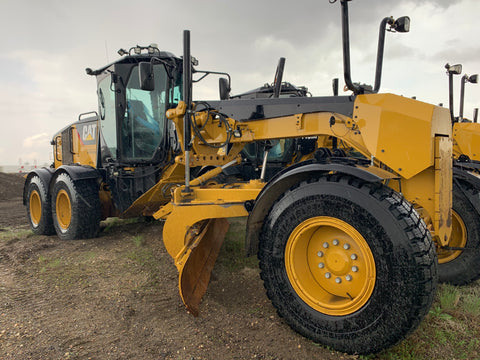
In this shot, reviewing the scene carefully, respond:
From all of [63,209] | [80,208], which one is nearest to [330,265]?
[80,208]

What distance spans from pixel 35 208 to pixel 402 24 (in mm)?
6683

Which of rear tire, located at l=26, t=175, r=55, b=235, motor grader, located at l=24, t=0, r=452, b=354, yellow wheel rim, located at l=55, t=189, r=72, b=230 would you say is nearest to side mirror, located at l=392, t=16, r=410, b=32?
motor grader, located at l=24, t=0, r=452, b=354

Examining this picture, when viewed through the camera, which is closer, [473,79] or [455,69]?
[455,69]

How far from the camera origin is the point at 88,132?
6227 mm

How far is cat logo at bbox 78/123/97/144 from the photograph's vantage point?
19.7 ft

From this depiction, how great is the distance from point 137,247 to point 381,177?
150 inches

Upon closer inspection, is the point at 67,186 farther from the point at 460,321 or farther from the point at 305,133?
the point at 460,321

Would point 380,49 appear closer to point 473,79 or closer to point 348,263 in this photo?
point 348,263

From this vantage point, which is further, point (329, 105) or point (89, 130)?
point (89, 130)

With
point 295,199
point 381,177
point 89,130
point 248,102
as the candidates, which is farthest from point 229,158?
point 89,130

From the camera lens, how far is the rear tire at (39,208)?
5.95 metres

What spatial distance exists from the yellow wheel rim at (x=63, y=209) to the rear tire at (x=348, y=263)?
14.7ft

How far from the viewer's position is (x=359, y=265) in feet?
7.56

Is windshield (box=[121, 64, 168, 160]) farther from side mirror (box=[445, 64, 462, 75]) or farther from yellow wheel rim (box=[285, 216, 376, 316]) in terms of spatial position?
side mirror (box=[445, 64, 462, 75])
